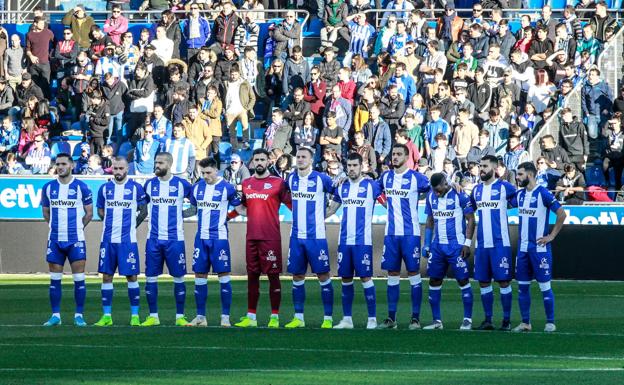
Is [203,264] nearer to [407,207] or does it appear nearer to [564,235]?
[407,207]

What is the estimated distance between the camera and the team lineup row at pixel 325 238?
57.3 ft

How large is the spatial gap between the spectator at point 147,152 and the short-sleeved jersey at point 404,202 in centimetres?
1280

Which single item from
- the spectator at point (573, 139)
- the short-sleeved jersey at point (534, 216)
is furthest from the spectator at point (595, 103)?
the short-sleeved jersey at point (534, 216)

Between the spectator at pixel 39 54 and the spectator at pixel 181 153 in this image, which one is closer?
the spectator at pixel 181 153

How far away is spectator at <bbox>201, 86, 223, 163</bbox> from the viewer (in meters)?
30.5

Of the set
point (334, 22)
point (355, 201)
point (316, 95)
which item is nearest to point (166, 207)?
point (355, 201)

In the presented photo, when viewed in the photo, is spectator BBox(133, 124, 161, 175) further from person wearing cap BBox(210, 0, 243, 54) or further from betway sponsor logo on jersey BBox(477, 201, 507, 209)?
betway sponsor logo on jersey BBox(477, 201, 507, 209)

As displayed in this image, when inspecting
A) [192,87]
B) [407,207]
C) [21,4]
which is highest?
[21,4]

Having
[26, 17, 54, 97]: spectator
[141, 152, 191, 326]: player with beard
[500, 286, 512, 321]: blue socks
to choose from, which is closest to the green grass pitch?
[500, 286, 512, 321]: blue socks

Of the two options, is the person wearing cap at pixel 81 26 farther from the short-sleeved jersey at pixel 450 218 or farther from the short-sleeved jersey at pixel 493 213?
the short-sleeved jersey at pixel 493 213

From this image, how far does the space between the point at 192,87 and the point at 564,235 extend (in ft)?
30.4

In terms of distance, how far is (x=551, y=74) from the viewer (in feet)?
100

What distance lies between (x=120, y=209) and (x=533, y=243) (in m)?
5.36

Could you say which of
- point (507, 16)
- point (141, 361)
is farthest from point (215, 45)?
point (141, 361)
